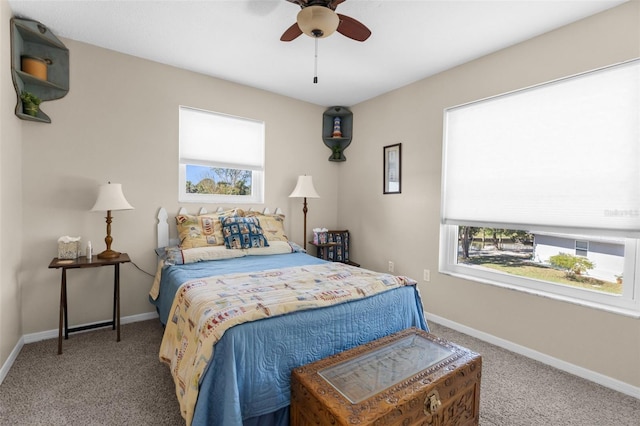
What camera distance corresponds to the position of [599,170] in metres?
2.12

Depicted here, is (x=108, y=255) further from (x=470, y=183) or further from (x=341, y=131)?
(x=470, y=183)

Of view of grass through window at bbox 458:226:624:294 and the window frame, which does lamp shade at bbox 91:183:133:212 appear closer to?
the window frame

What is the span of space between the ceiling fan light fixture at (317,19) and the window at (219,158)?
194 cm

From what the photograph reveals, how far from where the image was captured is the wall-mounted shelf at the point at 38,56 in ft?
7.24

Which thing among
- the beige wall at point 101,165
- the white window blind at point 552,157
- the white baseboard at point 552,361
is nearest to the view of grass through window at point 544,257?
the white window blind at point 552,157

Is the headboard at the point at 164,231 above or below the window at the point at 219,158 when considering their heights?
below

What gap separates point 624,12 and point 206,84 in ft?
11.4

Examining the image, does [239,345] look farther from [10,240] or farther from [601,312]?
[601,312]

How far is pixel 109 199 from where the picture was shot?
97.6 inches

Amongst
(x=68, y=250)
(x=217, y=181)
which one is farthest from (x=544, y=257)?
(x=68, y=250)

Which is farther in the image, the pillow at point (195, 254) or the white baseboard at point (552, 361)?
the pillow at point (195, 254)

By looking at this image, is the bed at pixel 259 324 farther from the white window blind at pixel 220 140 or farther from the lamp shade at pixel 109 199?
the white window blind at pixel 220 140

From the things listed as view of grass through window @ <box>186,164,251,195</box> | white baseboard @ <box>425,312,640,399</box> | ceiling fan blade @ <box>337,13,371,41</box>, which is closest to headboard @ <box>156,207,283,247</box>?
view of grass through window @ <box>186,164,251,195</box>

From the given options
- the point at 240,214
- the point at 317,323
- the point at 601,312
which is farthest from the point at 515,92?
the point at 240,214
